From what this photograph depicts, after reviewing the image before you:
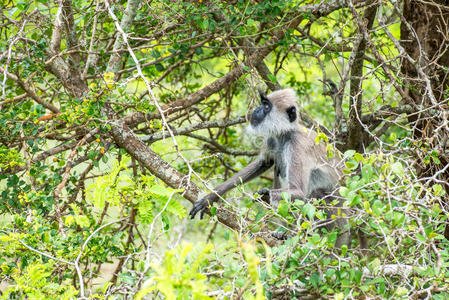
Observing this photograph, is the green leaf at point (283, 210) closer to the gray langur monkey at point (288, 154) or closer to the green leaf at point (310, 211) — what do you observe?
the green leaf at point (310, 211)

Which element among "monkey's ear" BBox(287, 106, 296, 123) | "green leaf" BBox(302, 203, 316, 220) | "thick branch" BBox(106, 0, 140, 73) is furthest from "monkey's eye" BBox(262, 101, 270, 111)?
"green leaf" BBox(302, 203, 316, 220)

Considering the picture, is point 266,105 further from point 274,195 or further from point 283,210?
point 283,210

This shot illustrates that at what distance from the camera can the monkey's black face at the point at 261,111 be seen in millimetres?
4602

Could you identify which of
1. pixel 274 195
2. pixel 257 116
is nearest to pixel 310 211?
pixel 274 195

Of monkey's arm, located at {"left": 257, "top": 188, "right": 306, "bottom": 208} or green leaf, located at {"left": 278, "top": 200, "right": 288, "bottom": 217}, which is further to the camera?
monkey's arm, located at {"left": 257, "top": 188, "right": 306, "bottom": 208}

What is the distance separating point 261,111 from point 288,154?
1.52 feet

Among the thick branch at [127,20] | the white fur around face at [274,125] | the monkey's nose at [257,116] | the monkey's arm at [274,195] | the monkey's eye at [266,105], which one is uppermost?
the thick branch at [127,20]

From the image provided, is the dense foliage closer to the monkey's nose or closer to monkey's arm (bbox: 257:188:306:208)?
monkey's arm (bbox: 257:188:306:208)

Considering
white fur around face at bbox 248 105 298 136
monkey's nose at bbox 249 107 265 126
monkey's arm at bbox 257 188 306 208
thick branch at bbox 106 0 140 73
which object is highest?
thick branch at bbox 106 0 140 73

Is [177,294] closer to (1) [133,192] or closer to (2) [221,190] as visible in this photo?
(1) [133,192]

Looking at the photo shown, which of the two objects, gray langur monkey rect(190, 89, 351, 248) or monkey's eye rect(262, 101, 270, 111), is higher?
monkey's eye rect(262, 101, 270, 111)

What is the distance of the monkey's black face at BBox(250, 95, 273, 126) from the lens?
4.60 metres

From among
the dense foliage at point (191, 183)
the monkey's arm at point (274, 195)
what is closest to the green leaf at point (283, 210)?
the dense foliage at point (191, 183)

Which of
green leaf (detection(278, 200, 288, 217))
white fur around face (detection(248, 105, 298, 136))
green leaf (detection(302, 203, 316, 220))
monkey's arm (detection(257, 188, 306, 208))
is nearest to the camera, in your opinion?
green leaf (detection(302, 203, 316, 220))
